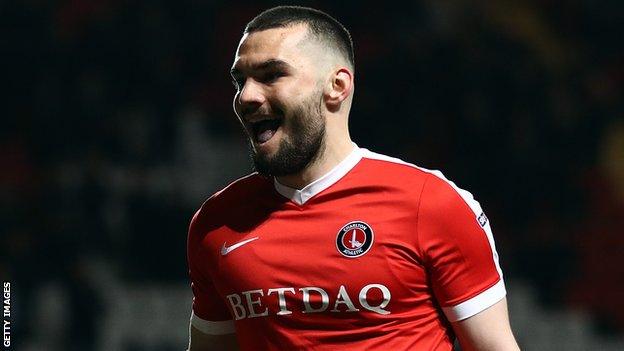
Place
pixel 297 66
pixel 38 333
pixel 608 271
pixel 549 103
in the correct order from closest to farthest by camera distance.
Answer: pixel 297 66, pixel 38 333, pixel 608 271, pixel 549 103

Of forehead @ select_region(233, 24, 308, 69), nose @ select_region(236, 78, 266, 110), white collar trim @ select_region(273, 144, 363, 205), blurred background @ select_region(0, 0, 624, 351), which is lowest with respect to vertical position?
blurred background @ select_region(0, 0, 624, 351)

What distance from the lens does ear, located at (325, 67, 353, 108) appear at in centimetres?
280

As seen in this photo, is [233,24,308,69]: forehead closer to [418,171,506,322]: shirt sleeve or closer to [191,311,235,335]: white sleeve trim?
[418,171,506,322]: shirt sleeve

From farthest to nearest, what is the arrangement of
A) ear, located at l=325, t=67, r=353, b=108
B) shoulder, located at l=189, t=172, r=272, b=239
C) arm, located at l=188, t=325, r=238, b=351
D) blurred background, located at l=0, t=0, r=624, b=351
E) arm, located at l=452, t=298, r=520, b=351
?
blurred background, located at l=0, t=0, r=624, b=351
arm, located at l=188, t=325, r=238, b=351
shoulder, located at l=189, t=172, r=272, b=239
ear, located at l=325, t=67, r=353, b=108
arm, located at l=452, t=298, r=520, b=351

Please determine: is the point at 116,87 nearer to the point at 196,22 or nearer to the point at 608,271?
the point at 196,22

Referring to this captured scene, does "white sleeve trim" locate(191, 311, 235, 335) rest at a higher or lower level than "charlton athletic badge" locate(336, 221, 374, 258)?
lower

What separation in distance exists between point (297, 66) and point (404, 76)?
224 inches

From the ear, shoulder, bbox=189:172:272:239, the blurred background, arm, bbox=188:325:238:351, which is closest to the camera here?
the ear

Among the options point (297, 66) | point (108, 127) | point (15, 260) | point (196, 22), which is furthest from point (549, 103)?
point (297, 66)

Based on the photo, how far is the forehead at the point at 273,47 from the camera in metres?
2.74

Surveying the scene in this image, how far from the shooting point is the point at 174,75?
27.3ft

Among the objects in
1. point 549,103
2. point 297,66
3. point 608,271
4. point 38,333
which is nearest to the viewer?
point 297,66

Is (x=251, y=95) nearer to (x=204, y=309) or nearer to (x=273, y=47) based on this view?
(x=273, y=47)

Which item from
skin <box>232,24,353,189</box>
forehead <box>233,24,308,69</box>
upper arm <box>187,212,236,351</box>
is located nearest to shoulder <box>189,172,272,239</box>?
upper arm <box>187,212,236,351</box>
